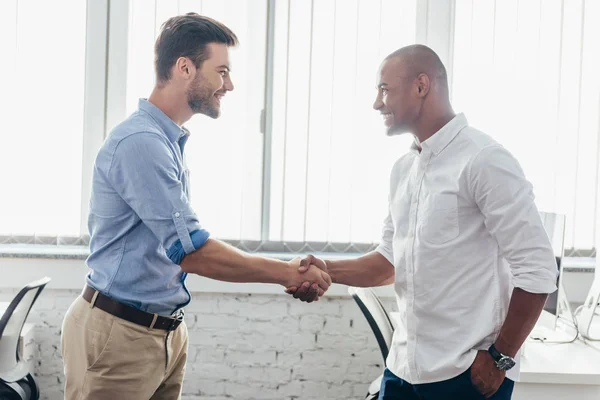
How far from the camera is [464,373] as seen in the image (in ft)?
5.08

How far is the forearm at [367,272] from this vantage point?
209 centimetres

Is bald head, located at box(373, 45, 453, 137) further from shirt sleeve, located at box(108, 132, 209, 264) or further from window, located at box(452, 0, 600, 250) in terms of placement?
window, located at box(452, 0, 600, 250)

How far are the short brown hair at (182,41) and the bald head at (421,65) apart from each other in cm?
62

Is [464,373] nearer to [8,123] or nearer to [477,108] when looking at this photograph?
[477,108]

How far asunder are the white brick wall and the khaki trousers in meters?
1.34

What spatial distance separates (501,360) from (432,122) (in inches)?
26.0

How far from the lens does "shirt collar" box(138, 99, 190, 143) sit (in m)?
1.89

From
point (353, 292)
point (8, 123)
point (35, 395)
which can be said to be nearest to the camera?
point (353, 292)

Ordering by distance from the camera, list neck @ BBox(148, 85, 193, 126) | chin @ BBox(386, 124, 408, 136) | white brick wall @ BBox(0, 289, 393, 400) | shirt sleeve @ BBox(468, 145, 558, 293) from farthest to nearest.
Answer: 1. white brick wall @ BBox(0, 289, 393, 400)
2. neck @ BBox(148, 85, 193, 126)
3. chin @ BBox(386, 124, 408, 136)
4. shirt sleeve @ BBox(468, 145, 558, 293)

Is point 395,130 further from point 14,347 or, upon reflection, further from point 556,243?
point 14,347

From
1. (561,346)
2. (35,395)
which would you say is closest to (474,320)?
(561,346)

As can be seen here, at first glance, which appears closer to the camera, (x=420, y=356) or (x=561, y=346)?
(x=420, y=356)

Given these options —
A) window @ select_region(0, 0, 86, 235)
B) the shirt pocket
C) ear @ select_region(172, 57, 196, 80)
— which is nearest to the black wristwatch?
the shirt pocket

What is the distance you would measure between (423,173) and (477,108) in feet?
5.66
